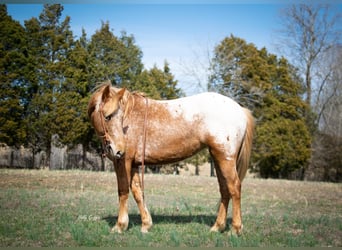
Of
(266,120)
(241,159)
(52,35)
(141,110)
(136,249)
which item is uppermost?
(52,35)

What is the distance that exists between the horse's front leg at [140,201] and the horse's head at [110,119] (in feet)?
1.65

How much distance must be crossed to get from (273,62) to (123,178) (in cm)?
2455

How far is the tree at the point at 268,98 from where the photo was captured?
24.3 metres

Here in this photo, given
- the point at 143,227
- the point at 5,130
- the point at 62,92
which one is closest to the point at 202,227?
the point at 143,227

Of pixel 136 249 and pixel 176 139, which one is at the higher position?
pixel 176 139

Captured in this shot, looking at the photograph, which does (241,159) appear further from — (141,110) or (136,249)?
(136,249)

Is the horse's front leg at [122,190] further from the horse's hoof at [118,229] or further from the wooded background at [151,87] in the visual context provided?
the wooded background at [151,87]

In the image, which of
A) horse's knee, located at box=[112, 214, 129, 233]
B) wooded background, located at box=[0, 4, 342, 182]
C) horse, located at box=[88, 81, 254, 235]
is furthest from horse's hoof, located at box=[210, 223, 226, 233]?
wooded background, located at box=[0, 4, 342, 182]

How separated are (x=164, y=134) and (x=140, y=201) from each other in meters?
1.13

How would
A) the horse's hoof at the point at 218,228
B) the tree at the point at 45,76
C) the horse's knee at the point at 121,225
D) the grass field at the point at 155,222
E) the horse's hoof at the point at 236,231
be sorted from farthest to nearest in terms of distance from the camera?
the tree at the point at 45,76 < the horse's hoof at the point at 218,228 < the horse's knee at the point at 121,225 < the horse's hoof at the point at 236,231 < the grass field at the point at 155,222

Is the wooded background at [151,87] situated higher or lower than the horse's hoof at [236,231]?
higher

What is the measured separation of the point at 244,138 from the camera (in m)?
5.84

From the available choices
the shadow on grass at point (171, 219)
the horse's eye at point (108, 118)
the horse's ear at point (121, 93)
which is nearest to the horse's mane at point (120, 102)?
the horse's ear at point (121, 93)

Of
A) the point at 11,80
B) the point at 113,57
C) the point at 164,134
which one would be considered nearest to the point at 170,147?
the point at 164,134
